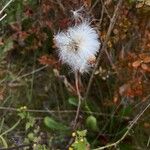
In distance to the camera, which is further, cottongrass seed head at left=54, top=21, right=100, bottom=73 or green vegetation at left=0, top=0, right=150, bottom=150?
green vegetation at left=0, top=0, right=150, bottom=150

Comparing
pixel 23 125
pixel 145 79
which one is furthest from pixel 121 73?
pixel 23 125

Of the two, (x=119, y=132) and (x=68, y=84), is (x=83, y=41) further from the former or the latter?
(x=119, y=132)

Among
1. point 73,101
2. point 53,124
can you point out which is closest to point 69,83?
point 73,101

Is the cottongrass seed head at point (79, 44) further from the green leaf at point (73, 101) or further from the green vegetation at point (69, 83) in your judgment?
the green leaf at point (73, 101)

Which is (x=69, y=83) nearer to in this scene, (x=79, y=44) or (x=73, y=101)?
(x=73, y=101)

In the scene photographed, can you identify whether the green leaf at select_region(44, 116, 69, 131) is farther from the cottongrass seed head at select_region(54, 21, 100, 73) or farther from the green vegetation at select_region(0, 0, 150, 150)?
the cottongrass seed head at select_region(54, 21, 100, 73)

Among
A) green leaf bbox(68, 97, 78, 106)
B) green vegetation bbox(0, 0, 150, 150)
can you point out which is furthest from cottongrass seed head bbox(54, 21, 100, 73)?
green leaf bbox(68, 97, 78, 106)

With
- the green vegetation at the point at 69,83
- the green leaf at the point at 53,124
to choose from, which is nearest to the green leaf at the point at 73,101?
the green vegetation at the point at 69,83
